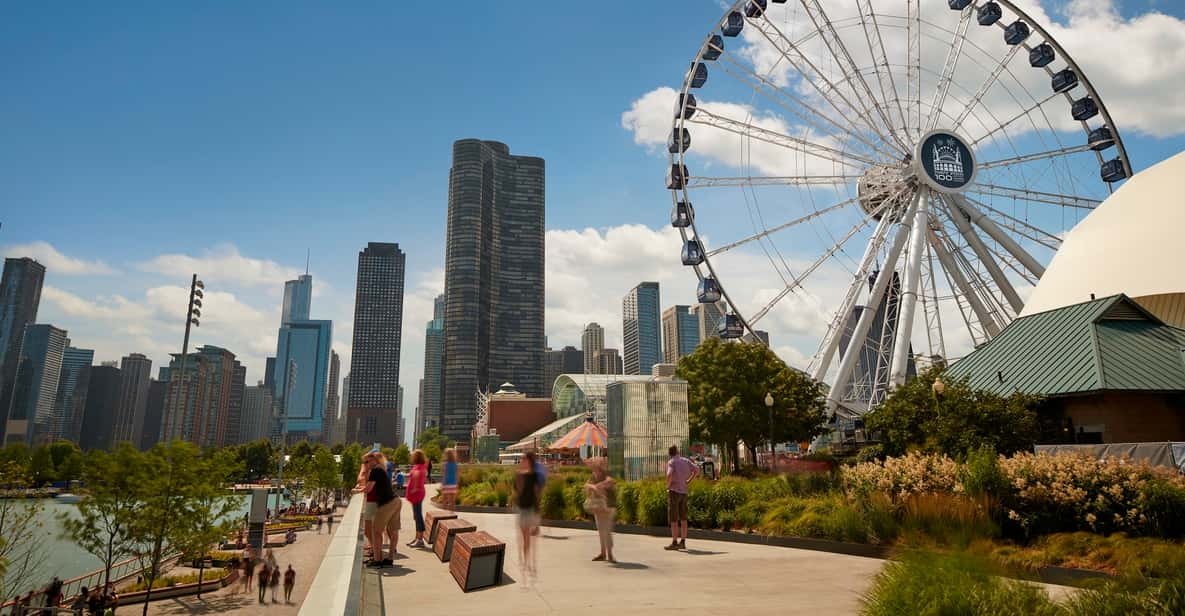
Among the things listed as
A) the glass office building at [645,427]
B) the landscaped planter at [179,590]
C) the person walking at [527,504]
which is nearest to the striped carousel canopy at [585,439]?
the glass office building at [645,427]

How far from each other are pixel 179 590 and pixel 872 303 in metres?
40.5

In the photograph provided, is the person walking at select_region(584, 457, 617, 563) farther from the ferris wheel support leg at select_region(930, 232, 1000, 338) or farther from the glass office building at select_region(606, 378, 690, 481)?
the ferris wheel support leg at select_region(930, 232, 1000, 338)

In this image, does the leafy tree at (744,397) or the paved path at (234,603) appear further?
the leafy tree at (744,397)

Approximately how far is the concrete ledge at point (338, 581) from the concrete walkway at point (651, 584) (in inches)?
68.7

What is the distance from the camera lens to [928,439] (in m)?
21.7

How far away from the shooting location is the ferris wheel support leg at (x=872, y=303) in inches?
1332

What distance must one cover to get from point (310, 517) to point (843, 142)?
6877 cm

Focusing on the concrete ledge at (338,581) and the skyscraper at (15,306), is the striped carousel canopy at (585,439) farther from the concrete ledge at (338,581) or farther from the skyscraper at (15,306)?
the skyscraper at (15,306)

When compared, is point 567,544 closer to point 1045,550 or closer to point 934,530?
point 934,530

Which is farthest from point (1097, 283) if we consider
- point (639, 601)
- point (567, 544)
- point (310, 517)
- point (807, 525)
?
point (310, 517)

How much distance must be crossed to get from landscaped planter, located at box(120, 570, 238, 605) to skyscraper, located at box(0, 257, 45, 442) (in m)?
187

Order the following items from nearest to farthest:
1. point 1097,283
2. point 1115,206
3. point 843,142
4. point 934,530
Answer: point 934,530, point 1097,283, point 1115,206, point 843,142

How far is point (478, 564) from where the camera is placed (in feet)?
28.4

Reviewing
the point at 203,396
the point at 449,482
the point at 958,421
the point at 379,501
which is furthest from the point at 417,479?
the point at 203,396
